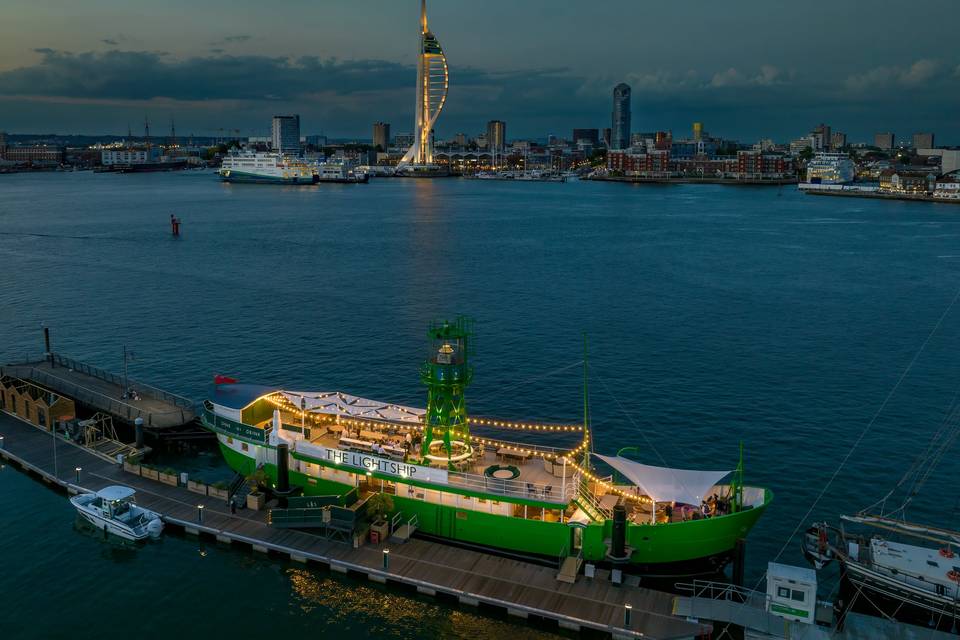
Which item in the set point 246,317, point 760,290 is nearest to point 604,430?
point 246,317

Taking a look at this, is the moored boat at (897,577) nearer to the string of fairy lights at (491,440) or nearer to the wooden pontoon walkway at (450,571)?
the wooden pontoon walkway at (450,571)

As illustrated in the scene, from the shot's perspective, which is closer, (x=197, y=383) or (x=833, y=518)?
(x=833, y=518)

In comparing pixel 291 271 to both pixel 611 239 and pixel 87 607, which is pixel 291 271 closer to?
pixel 611 239

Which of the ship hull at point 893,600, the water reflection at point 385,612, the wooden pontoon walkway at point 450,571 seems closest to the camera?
the ship hull at point 893,600

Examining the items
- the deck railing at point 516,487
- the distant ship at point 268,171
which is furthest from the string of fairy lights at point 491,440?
the distant ship at point 268,171

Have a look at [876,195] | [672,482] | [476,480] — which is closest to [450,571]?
[476,480]

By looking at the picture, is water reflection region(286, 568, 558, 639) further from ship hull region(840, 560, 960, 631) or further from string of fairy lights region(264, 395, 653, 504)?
ship hull region(840, 560, 960, 631)

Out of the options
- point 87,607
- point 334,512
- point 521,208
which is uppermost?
point 521,208

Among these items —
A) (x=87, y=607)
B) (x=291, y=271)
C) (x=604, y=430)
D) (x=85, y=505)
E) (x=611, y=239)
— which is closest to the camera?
(x=87, y=607)
